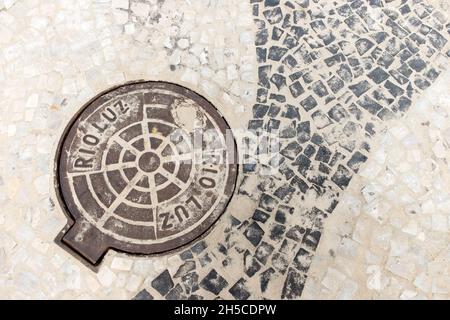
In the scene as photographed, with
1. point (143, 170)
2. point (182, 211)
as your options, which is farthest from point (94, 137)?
point (182, 211)

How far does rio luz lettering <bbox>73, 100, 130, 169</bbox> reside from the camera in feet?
10.5

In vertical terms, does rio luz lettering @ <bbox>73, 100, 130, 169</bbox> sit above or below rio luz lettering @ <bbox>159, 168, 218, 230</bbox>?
above

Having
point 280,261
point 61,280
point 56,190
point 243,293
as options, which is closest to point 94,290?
point 61,280

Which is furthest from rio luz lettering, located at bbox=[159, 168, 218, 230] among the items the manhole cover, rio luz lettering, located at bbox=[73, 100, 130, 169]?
rio luz lettering, located at bbox=[73, 100, 130, 169]

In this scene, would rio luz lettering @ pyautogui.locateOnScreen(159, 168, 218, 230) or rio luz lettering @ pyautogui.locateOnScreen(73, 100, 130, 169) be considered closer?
rio luz lettering @ pyautogui.locateOnScreen(159, 168, 218, 230)

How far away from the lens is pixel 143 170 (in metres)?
3.19

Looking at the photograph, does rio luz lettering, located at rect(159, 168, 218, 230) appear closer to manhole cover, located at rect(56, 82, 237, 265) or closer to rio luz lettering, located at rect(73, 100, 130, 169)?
manhole cover, located at rect(56, 82, 237, 265)

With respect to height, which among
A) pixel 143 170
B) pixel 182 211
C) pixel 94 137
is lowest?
pixel 182 211

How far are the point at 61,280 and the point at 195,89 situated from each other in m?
1.54

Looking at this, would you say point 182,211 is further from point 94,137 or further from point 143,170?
point 94,137

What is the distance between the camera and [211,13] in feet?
11.9

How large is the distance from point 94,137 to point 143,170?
0.42m

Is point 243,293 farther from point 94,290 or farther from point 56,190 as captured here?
point 56,190

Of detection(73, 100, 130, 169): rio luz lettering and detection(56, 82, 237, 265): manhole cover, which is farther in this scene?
detection(73, 100, 130, 169): rio luz lettering
